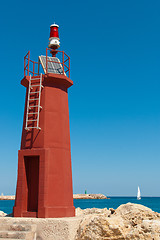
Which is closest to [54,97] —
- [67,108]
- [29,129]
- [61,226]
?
[67,108]

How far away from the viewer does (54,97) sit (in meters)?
12.9

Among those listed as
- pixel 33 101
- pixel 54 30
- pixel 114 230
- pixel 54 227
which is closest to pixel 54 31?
pixel 54 30

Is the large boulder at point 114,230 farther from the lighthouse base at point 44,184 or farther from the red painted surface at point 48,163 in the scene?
the red painted surface at point 48,163

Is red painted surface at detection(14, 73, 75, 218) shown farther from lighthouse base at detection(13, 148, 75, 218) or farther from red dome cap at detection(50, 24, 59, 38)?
red dome cap at detection(50, 24, 59, 38)

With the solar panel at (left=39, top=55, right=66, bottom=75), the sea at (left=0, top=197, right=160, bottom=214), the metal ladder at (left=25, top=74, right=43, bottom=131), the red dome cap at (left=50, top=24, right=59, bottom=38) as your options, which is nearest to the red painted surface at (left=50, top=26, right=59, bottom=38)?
the red dome cap at (left=50, top=24, right=59, bottom=38)

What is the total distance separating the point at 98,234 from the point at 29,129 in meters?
5.13

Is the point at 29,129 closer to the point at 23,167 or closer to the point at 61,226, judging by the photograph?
the point at 23,167

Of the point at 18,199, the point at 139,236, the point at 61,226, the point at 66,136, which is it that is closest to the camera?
the point at 139,236

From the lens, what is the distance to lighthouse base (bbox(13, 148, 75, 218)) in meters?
11.6

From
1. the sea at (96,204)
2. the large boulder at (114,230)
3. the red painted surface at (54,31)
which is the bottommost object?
the sea at (96,204)

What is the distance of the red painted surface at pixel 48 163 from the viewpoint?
38.4 ft

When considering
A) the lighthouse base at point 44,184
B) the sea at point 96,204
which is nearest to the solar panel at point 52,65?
the lighthouse base at point 44,184

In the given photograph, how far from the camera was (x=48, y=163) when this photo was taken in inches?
Result: 466

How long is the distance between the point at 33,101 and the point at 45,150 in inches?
92.3
